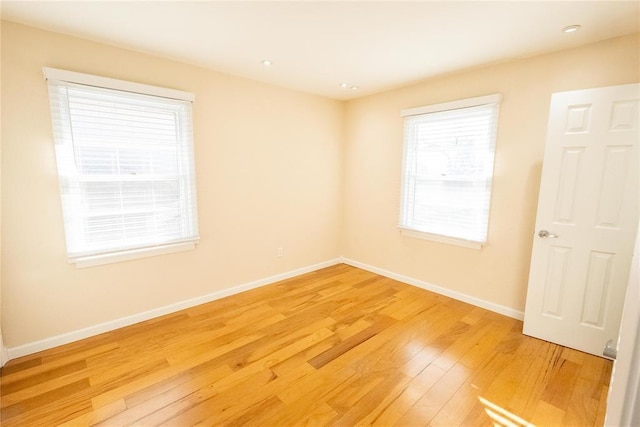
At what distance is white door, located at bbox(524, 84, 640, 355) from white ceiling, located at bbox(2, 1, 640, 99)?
0.56m

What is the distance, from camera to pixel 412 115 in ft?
11.4

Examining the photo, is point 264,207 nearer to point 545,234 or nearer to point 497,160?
point 497,160

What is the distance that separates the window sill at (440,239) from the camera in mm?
3111

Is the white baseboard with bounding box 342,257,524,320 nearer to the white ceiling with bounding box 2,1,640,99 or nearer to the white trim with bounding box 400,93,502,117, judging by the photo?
the white trim with bounding box 400,93,502,117

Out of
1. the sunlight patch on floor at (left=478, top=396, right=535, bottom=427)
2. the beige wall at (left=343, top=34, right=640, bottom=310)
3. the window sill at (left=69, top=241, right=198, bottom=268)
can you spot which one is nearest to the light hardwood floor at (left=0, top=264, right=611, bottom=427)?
the sunlight patch on floor at (left=478, top=396, right=535, bottom=427)

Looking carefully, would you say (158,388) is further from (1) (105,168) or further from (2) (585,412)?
(2) (585,412)

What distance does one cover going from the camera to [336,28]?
2.14 m

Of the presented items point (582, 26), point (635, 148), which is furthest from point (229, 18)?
point (635, 148)

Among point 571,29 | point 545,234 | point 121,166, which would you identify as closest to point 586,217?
point 545,234

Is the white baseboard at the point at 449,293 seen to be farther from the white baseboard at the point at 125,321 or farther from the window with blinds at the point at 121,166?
the window with blinds at the point at 121,166

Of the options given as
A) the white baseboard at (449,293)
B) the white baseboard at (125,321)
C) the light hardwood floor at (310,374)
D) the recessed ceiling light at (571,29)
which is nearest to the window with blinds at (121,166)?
the white baseboard at (125,321)

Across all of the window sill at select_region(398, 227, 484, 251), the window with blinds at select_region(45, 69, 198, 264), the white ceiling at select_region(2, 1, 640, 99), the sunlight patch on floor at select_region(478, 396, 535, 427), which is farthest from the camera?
the window sill at select_region(398, 227, 484, 251)

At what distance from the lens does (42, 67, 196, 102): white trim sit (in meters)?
2.19

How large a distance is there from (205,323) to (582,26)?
3.85m
